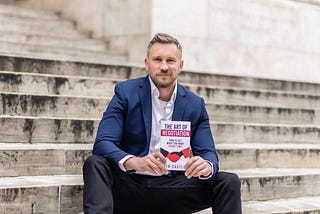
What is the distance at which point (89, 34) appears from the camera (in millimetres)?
9992

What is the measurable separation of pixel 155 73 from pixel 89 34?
663cm

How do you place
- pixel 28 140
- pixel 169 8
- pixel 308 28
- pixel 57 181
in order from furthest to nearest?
1. pixel 308 28
2. pixel 169 8
3. pixel 28 140
4. pixel 57 181

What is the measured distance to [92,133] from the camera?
192 inches

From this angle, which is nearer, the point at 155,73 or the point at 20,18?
the point at 155,73

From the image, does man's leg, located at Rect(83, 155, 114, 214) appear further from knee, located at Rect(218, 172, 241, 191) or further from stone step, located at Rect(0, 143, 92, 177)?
stone step, located at Rect(0, 143, 92, 177)

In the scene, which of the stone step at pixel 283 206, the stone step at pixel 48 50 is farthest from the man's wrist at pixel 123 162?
the stone step at pixel 48 50

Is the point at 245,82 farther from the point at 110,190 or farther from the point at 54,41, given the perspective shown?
the point at 110,190

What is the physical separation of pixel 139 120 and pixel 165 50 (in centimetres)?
47

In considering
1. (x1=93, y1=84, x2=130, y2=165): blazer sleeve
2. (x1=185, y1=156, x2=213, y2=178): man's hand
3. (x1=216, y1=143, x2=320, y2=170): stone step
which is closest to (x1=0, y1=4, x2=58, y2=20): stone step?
(x1=216, y1=143, x2=320, y2=170): stone step

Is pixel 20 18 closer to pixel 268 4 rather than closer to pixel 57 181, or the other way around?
pixel 268 4

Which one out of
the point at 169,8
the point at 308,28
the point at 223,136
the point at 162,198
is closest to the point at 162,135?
the point at 162,198

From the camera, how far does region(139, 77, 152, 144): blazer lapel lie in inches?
141

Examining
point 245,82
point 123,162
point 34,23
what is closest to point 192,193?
point 123,162

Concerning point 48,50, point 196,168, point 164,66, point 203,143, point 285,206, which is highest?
point 48,50
